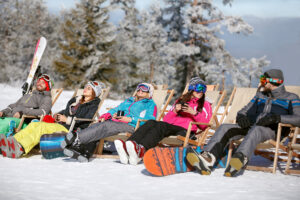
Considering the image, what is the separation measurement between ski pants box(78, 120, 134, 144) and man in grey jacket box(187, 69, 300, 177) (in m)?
1.21

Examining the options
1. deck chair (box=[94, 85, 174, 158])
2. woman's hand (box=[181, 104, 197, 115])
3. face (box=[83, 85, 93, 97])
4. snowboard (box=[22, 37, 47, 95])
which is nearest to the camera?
woman's hand (box=[181, 104, 197, 115])

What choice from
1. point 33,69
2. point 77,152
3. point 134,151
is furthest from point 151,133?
point 33,69

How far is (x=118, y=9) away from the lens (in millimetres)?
23969

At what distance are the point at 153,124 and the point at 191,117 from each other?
634mm

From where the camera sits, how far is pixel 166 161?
3340 mm

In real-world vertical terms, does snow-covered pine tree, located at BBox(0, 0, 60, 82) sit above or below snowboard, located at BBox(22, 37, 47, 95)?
above

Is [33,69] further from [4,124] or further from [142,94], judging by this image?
[142,94]

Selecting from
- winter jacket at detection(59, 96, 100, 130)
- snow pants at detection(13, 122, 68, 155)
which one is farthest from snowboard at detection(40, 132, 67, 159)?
winter jacket at detection(59, 96, 100, 130)

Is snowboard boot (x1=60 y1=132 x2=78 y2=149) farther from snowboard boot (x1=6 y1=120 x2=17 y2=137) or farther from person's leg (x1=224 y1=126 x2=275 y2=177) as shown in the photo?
person's leg (x1=224 y1=126 x2=275 y2=177)

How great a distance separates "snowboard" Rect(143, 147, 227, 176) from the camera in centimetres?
325

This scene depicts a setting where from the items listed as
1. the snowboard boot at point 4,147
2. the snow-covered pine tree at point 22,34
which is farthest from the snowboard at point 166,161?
the snow-covered pine tree at point 22,34

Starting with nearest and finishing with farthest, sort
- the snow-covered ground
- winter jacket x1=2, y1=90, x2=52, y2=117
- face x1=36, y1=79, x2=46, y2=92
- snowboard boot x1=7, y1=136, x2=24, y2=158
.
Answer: the snow-covered ground → snowboard boot x1=7, y1=136, x2=24, y2=158 → winter jacket x1=2, y1=90, x2=52, y2=117 → face x1=36, y1=79, x2=46, y2=92

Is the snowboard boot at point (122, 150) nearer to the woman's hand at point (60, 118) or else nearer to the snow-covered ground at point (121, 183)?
the snow-covered ground at point (121, 183)

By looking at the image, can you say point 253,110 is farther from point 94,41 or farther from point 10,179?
point 94,41
